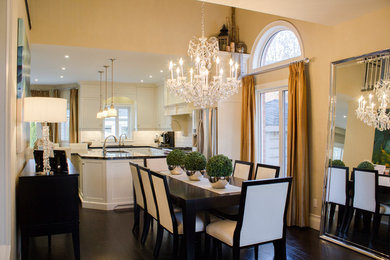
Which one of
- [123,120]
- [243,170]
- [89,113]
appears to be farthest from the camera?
[123,120]

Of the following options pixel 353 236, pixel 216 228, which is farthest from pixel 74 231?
pixel 353 236

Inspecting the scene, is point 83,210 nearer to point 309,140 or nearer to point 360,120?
point 309,140

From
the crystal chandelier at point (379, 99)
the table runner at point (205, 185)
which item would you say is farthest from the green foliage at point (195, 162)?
the crystal chandelier at point (379, 99)

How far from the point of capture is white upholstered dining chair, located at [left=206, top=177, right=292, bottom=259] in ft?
8.71

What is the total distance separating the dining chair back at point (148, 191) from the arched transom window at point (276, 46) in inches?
113

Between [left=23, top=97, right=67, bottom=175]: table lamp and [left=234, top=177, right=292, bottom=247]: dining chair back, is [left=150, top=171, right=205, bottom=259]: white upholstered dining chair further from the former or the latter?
[left=23, top=97, right=67, bottom=175]: table lamp

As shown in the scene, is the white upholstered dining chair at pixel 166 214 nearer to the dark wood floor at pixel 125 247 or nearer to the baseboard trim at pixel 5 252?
the dark wood floor at pixel 125 247

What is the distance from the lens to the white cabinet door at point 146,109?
9.81m

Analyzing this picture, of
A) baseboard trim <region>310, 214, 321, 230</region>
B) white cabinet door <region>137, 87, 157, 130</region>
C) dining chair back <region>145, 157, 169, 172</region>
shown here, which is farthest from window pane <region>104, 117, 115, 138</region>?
baseboard trim <region>310, 214, 321, 230</region>

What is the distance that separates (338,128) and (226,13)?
341 cm

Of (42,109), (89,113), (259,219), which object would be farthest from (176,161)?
(89,113)

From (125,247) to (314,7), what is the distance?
11.1 feet

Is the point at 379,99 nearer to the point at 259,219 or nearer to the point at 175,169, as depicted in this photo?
the point at 259,219

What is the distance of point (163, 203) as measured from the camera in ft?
10.1
